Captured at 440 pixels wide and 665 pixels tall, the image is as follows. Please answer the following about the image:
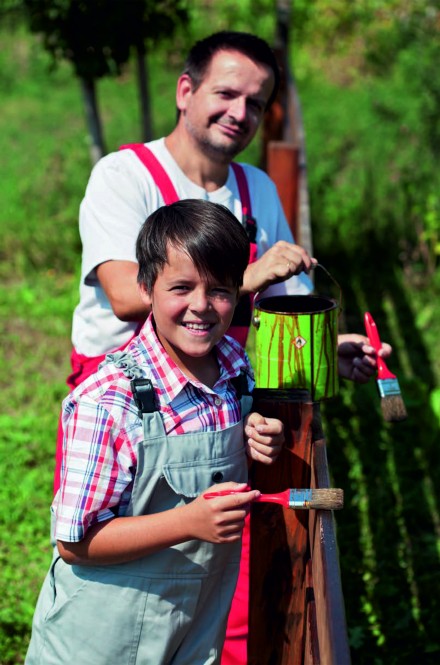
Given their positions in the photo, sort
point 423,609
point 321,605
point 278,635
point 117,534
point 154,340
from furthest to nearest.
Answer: point 423,609
point 278,635
point 154,340
point 117,534
point 321,605

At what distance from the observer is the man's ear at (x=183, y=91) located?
291 cm

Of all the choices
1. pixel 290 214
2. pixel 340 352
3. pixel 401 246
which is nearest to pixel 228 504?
pixel 340 352

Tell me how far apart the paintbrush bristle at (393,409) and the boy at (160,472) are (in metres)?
0.41

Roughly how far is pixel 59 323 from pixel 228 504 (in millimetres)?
4545

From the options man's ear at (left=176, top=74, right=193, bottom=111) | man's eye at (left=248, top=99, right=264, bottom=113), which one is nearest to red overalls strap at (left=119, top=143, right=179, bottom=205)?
man's ear at (left=176, top=74, right=193, bottom=111)

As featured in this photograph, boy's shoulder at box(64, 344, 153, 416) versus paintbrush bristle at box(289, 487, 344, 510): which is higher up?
boy's shoulder at box(64, 344, 153, 416)

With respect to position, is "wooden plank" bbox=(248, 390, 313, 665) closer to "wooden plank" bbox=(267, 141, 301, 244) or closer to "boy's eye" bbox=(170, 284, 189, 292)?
"boy's eye" bbox=(170, 284, 189, 292)

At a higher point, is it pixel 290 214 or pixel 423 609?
pixel 290 214

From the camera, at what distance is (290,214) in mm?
5594

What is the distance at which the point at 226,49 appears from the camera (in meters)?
2.88

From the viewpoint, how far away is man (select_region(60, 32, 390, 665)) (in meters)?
2.54

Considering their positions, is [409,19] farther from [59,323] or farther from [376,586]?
[376,586]

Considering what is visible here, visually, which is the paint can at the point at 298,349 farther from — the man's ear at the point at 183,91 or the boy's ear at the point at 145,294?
the man's ear at the point at 183,91

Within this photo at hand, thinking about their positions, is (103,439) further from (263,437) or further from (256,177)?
(256,177)
